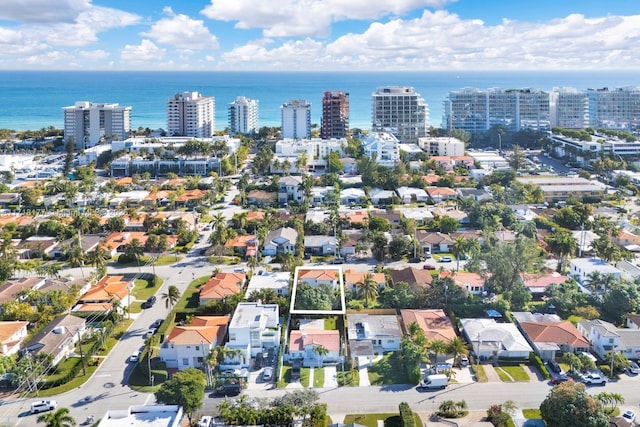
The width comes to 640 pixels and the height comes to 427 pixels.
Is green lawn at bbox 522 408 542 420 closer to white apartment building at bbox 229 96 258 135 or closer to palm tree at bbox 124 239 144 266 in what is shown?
palm tree at bbox 124 239 144 266

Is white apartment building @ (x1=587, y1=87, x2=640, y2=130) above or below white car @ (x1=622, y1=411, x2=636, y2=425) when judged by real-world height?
above

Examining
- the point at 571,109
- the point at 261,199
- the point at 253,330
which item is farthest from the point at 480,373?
the point at 571,109

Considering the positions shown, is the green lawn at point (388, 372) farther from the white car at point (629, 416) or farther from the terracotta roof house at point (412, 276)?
the white car at point (629, 416)

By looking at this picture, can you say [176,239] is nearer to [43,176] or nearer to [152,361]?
[152,361]

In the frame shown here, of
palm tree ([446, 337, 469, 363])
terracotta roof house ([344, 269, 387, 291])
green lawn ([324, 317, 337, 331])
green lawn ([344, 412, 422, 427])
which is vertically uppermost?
terracotta roof house ([344, 269, 387, 291])

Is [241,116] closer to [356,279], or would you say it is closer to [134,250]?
[134,250]

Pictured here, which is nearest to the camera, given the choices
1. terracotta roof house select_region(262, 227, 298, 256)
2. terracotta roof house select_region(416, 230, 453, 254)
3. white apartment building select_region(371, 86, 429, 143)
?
terracotta roof house select_region(262, 227, 298, 256)

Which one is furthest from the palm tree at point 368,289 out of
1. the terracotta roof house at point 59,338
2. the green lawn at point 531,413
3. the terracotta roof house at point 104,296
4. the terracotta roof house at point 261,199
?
the terracotta roof house at point 261,199

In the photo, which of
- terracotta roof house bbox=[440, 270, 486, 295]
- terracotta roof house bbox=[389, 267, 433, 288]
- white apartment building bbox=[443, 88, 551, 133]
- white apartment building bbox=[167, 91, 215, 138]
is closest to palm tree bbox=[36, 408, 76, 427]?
terracotta roof house bbox=[389, 267, 433, 288]
